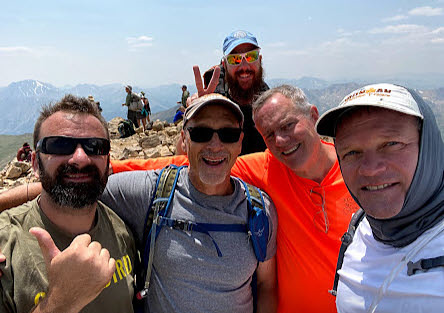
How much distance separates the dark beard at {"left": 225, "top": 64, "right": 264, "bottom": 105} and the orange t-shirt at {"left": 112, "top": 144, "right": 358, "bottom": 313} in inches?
98.5

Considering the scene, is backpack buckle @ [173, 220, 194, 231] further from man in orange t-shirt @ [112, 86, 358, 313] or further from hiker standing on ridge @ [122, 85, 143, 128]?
hiker standing on ridge @ [122, 85, 143, 128]

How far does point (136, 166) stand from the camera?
3.84m

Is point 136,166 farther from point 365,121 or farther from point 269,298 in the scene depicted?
point 365,121

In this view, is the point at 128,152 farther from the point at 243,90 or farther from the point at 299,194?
the point at 299,194

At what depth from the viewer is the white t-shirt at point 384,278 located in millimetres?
1710

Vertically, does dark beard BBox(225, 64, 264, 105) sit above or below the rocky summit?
above

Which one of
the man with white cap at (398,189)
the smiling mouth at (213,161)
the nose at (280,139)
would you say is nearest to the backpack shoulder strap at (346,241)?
the man with white cap at (398,189)

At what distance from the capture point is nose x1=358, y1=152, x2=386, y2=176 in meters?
1.98

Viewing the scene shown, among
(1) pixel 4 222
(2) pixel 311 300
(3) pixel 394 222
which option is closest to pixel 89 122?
(1) pixel 4 222

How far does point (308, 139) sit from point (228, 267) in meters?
1.97

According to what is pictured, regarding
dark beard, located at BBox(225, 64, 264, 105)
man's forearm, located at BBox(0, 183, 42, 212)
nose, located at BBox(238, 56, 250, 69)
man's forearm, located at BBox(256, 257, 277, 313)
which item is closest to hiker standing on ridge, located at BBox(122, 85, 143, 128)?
dark beard, located at BBox(225, 64, 264, 105)

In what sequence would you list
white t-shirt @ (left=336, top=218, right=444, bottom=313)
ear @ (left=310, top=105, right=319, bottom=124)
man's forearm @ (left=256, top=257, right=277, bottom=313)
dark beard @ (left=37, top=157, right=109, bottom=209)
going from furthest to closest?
1. ear @ (left=310, top=105, right=319, bottom=124)
2. man's forearm @ (left=256, top=257, right=277, bottom=313)
3. dark beard @ (left=37, top=157, right=109, bottom=209)
4. white t-shirt @ (left=336, top=218, right=444, bottom=313)

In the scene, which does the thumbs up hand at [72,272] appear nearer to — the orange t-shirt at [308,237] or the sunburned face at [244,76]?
the orange t-shirt at [308,237]

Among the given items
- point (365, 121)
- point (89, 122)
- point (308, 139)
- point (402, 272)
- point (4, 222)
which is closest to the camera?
point (402, 272)
